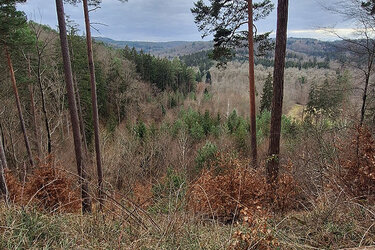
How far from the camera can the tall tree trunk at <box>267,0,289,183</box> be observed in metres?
4.96

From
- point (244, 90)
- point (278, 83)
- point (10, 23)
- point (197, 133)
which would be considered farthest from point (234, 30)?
point (244, 90)

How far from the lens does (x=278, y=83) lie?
17.4 ft

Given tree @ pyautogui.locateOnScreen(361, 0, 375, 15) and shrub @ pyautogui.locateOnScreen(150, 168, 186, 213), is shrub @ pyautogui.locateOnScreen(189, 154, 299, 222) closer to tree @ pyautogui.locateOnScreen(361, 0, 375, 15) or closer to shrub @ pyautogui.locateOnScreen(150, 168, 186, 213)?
shrub @ pyautogui.locateOnScreen(150, 168, 186, 213)

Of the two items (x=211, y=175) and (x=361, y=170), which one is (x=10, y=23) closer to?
(x=211, y=175)

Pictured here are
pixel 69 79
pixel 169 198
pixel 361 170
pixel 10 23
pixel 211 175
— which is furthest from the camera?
pixel 10 23

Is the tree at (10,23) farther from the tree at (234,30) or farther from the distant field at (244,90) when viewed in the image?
the distant field at (244,90)

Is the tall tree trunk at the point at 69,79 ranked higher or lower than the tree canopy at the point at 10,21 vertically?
lower

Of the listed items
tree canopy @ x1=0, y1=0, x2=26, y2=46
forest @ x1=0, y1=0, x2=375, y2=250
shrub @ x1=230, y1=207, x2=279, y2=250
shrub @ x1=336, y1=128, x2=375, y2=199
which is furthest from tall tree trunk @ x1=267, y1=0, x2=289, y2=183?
tree canopy @ x1=0, y1=0, x2=26, y2=46

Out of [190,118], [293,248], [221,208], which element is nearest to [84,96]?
[190,118]

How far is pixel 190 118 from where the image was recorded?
79.0 feet

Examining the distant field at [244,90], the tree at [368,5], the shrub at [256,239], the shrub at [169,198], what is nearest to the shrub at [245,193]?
the shrub at [169,198]

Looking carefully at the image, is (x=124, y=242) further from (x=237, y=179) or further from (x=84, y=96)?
(x=84, y=96)

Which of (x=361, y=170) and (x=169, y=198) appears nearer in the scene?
(x=169, y=198)

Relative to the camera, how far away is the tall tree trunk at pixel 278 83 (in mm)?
4965
